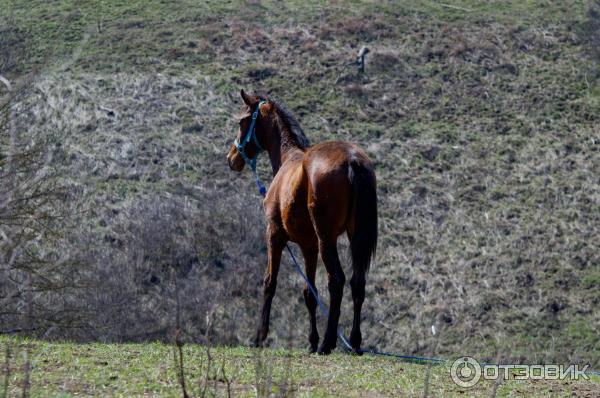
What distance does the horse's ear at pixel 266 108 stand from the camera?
1244 cm

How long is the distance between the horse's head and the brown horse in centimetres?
76

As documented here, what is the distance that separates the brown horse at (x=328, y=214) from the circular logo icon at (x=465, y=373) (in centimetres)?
150

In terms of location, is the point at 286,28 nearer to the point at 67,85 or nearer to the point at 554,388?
the point at 67,85

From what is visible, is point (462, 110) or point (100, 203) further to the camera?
point (462, 110)

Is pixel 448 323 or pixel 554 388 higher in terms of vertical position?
pixel 554 388

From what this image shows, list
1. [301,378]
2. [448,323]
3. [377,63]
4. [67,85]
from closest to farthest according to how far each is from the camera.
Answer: [301,378] < [448,323] < [67,85] < [377,63]

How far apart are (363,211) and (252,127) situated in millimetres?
3233

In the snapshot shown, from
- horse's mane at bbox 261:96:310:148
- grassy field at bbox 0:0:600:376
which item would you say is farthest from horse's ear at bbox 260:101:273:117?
grassy field at bbox 0:0:600:376

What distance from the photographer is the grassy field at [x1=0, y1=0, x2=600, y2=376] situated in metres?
21.8

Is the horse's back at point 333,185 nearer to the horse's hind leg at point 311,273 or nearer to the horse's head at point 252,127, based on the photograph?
the horse's hind leg at point 311,273

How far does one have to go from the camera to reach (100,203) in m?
25.2

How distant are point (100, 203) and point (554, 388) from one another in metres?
18.8

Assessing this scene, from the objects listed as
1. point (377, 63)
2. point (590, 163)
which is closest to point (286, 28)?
point (377, 63)

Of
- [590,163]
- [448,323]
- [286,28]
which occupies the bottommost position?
[448,323]
